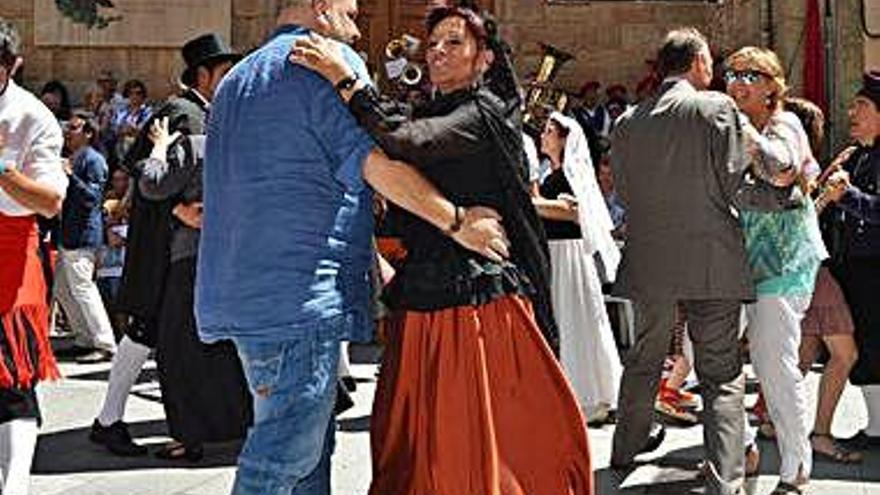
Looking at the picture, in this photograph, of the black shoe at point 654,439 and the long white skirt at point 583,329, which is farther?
the long white skirt at point 583,329

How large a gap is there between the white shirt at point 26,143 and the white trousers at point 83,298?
4.96 metres

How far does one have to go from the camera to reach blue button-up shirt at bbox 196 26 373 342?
3.41 m

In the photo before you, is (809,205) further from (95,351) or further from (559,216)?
(95,351)

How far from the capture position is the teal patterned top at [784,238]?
511cm

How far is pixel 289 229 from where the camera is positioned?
3.41 m

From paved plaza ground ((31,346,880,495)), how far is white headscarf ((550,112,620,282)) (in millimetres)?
908

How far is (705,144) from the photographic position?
4.92m

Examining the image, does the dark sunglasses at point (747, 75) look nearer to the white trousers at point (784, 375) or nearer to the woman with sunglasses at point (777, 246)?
the woman with sunglasses at point (777, 246)

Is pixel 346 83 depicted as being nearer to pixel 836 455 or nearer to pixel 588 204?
pixel 588 204

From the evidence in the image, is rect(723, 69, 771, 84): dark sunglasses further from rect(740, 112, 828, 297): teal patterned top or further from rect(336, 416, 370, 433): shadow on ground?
rect(336, 416, 370, 433): shadow on ground

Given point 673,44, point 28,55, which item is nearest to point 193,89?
point 673,44

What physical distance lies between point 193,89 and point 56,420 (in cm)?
216

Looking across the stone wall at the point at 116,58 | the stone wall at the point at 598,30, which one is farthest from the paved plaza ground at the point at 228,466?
the stone wall at the point at 116,58

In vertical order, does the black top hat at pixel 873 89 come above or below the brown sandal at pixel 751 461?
above
